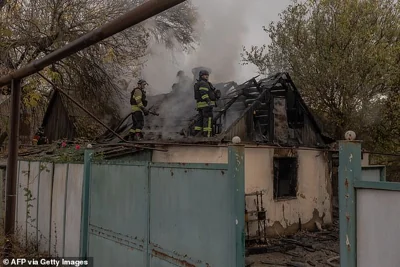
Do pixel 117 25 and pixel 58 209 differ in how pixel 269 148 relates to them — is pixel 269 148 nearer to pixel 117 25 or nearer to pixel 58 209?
pixel 58 209

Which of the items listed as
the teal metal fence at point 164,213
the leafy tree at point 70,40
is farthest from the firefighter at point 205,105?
the teal metal fence at point 164,213

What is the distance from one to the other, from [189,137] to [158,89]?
8.38 meters

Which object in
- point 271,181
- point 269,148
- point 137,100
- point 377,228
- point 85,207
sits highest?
point 137,100

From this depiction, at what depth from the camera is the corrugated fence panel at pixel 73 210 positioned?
6133mm

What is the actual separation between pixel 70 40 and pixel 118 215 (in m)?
8.65

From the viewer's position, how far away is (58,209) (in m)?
6.82

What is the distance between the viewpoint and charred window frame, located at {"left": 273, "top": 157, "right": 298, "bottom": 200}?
10234 mm

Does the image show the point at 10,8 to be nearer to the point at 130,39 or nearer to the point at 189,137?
the point at 130,39

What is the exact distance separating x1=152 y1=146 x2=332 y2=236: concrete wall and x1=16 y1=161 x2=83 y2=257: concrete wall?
2.81m

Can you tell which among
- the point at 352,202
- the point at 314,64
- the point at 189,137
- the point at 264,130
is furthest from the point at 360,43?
the point at 352,202

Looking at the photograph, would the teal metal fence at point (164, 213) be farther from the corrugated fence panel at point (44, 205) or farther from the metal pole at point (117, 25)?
the corrugated fence panel at point (44, 205)

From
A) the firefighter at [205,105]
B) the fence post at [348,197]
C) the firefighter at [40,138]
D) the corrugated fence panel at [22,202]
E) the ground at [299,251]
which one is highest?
the firefighter at [205,105]

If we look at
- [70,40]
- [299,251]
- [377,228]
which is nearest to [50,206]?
[299,251]

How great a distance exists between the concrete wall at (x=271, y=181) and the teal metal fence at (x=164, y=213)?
3.55 meters
